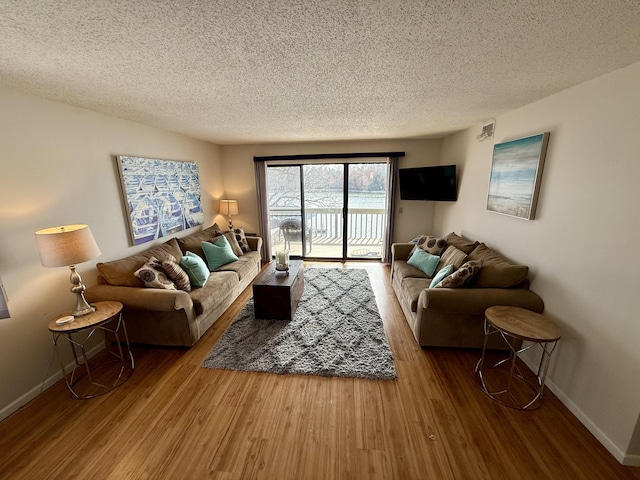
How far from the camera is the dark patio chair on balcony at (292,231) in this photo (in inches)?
212

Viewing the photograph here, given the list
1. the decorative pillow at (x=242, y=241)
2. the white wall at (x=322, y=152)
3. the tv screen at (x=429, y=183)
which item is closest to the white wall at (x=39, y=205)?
the decorative pillow at (x=242, y=241)

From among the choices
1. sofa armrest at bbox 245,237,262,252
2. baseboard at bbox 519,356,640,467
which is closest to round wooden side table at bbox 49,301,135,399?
sofa armrest at bbox 245,237,262,252

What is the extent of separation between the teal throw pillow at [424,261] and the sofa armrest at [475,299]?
1015 mm

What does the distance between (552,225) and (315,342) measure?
7.61ft

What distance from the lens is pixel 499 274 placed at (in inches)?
93.6

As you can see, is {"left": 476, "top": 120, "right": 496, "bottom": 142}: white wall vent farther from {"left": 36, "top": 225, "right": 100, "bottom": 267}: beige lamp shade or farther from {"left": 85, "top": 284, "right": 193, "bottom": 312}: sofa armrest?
{"left": 36, "top": 225, "right": 100, "bottom": 267}: beige lamp shade

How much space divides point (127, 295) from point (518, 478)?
317cm

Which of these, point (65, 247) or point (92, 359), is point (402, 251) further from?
point (92, 359)

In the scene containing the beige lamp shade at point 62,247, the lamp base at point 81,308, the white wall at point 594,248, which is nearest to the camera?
the white wall at point 594,248

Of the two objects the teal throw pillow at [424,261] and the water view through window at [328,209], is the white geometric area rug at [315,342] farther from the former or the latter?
the water view through window at [328,209]

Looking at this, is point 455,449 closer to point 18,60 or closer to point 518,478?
point 518,478

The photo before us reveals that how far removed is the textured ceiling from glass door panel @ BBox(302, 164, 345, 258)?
255 centimetres

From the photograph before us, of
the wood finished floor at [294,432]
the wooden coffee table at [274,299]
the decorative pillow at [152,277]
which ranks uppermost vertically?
the decorative pillow at [152,277]

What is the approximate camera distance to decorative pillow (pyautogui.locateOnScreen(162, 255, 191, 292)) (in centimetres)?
278
